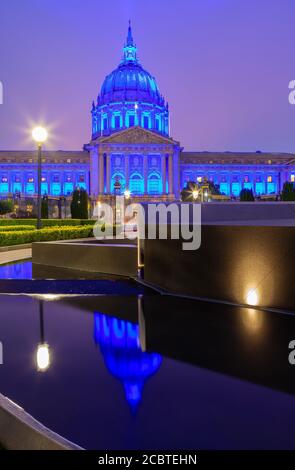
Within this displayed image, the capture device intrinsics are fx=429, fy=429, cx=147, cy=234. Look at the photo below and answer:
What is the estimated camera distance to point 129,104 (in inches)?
3519

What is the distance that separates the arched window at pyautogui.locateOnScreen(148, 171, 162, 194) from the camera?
258ft

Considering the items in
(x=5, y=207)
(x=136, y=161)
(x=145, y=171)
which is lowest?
(x=5, y=207)

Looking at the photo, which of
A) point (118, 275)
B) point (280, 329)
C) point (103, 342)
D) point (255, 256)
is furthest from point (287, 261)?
point (118, 275)

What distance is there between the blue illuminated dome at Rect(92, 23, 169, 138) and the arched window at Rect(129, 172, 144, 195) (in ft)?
46.1

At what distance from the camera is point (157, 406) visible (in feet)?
10.6

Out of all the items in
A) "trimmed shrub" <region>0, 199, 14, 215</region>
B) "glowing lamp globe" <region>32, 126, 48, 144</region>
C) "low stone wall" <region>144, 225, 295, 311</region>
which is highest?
"glowing lamp globe" <region>32, 126, 48, 144</region>

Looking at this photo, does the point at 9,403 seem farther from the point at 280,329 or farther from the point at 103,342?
the point at 280,329

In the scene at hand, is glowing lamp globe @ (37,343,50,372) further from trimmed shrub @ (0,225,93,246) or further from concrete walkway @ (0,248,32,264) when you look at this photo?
trimmed shrub @ (0,225,93,246)

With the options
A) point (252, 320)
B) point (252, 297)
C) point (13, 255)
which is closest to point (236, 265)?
point (252, 297)

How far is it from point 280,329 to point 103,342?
2124mm

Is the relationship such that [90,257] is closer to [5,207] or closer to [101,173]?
[5,207]

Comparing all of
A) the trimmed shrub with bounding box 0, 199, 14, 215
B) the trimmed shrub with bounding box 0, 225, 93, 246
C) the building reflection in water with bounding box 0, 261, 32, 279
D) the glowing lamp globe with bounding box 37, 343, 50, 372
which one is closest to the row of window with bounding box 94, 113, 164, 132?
the trimmed shrub with bounding box 0, 199, 14, 215

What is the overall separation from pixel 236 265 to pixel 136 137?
236 feet

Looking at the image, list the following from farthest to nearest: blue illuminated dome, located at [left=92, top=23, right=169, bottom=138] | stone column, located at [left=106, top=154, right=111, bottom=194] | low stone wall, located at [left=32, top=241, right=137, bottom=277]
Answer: blue illuminated dome, located at [left=92, top=23, right=169, bottom=138] < stone column, located at [left=106, top=154, right=111, bottom=194] < low stone wall, located at [left=32, top=241, right=137, bottom=277]
